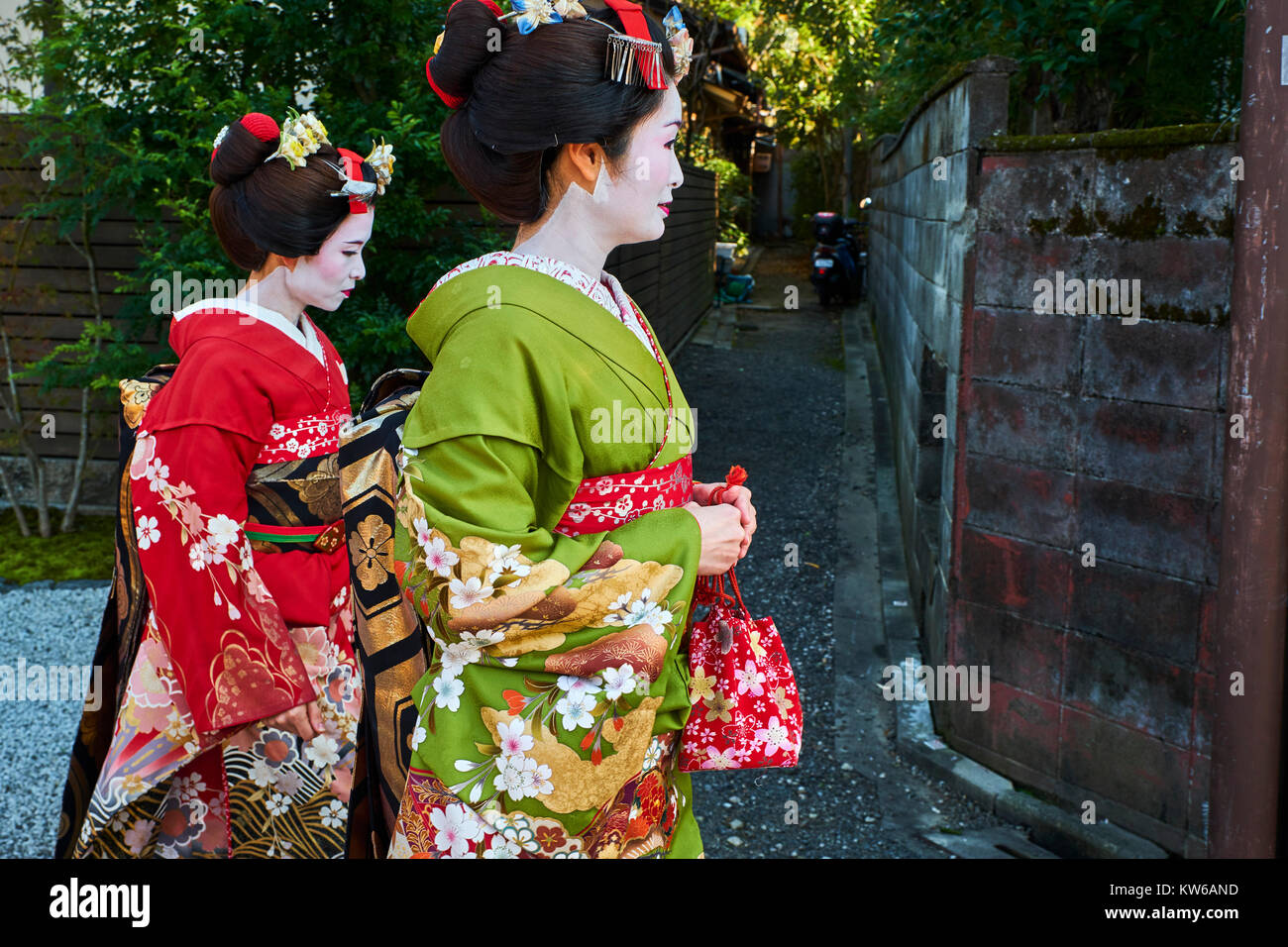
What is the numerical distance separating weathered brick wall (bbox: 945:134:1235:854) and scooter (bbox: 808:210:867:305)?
1426 cm

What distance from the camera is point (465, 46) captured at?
6.23ft

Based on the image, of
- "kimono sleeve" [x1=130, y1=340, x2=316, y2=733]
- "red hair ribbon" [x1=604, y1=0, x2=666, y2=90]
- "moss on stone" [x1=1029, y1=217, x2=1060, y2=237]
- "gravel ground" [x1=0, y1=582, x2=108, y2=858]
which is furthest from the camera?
"gravel ground" [x1=0, y1=582, x2=108, y2=858]

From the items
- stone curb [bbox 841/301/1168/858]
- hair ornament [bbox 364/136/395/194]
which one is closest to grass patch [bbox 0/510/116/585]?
hair ornament [bbox 364/136/395/194]

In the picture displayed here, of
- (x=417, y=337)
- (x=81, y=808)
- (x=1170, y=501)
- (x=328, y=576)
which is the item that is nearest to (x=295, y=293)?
(x=328, y=576)

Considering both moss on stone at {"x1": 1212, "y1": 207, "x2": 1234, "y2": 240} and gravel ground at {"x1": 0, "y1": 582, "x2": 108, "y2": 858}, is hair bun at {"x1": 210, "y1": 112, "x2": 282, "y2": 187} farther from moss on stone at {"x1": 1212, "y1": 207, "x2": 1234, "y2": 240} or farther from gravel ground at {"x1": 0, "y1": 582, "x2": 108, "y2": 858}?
moss on stone at {"x1": 1212, "y1": 207, "x2": 1234, "y2": 240}

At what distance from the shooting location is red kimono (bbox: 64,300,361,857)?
2627mm

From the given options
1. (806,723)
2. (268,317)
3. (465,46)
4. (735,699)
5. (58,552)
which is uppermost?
(465,46)

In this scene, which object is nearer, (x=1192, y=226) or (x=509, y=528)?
(x=509, y=528)

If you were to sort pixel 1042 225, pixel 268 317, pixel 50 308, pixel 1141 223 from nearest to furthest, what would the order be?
pixel 268 317
pixel 1141 223
pixel 1042 225
pixel 50 308

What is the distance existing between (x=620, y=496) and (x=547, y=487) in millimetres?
134

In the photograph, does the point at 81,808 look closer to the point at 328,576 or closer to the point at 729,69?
the point at 328,576

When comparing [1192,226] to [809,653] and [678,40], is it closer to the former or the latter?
[678,40]

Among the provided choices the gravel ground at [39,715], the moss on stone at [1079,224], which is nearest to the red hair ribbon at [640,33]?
the moss on stone at [1079,224]

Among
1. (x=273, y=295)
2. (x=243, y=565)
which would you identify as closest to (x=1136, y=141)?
(x=273, y=295)
